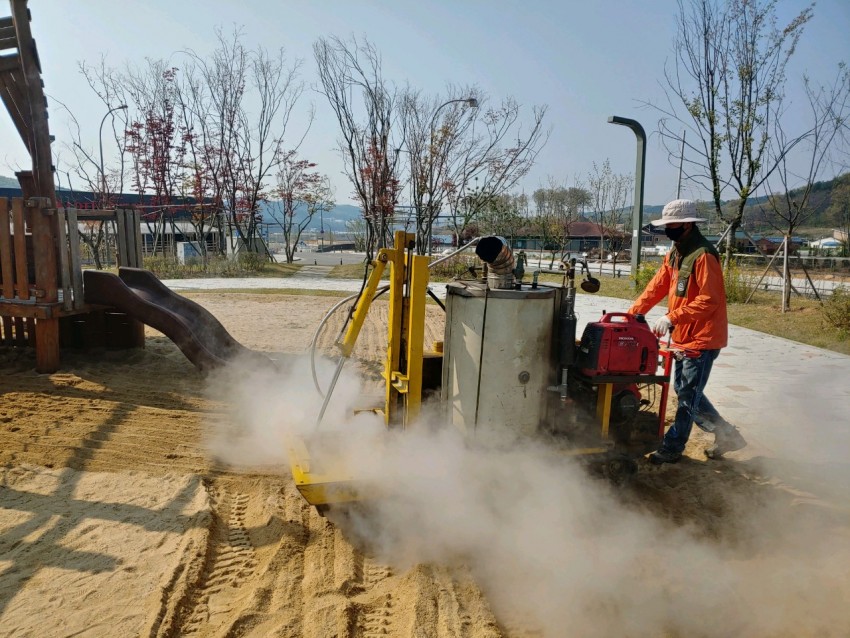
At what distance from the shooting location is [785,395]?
6.05 metres

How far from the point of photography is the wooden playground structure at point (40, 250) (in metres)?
5.98

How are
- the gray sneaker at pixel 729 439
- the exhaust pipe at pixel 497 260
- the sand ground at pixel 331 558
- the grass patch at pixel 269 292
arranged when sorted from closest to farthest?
the sand ground at pixel 331 558, the exhaust pipe at pixel 497 260, the gray sneaker at pixel 729 439, the grass patch at pixel 269 292

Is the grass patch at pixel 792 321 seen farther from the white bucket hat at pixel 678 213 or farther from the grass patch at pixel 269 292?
the grass patch at pixel 269 292

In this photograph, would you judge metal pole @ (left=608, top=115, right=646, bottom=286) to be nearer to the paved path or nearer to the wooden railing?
the paved path

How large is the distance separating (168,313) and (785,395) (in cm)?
633

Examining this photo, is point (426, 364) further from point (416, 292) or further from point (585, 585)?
point (585, 585)

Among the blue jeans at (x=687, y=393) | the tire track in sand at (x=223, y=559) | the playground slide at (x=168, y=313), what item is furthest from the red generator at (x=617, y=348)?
the playground slide at (x=168, y=313)

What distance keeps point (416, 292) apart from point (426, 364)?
2.12ft

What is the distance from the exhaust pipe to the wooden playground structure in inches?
189

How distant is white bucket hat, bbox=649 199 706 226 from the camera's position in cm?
386

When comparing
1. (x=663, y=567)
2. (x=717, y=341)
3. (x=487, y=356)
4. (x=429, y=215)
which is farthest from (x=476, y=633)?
(x=429, y=215)

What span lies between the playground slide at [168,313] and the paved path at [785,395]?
4743 mm

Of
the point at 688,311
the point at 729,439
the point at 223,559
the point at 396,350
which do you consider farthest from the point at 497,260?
the point at 729,439

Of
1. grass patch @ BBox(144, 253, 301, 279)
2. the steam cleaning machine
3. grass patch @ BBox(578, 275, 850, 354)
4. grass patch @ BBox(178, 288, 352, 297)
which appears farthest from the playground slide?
grass patch @ BBox(144, 253, 301, 279)
